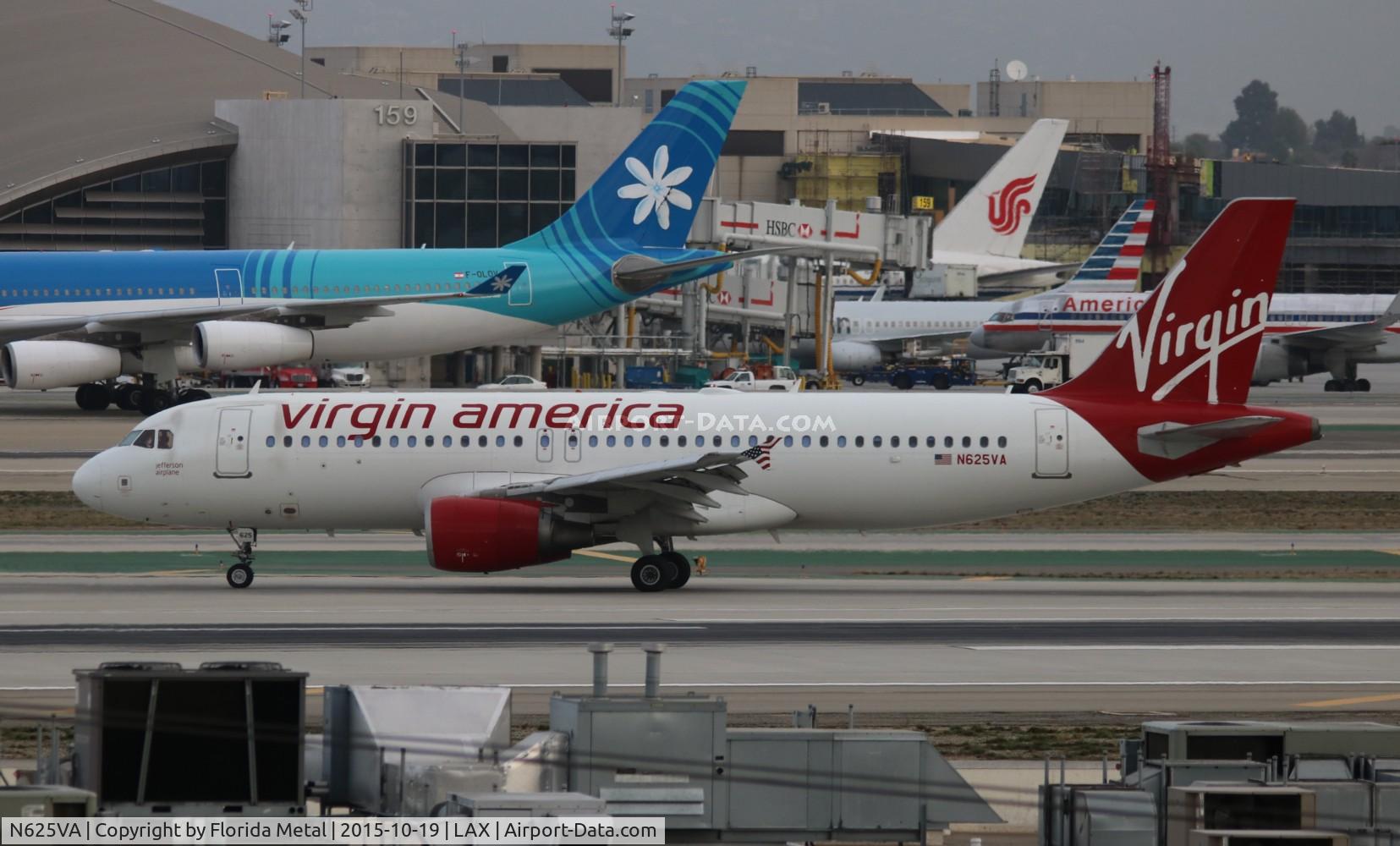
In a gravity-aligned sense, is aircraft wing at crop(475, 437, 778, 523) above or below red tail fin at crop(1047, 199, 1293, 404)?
below

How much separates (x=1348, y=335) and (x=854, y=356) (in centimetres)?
2263

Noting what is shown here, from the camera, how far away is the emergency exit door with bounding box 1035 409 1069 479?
1299 inches

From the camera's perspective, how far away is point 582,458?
109 ft

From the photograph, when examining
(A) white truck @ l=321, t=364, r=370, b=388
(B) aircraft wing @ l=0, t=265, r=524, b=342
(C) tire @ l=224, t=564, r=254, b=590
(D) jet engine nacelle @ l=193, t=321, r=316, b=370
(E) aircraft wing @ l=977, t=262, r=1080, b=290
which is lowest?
(C) tire @ l=224, t=564, r=254, b=590

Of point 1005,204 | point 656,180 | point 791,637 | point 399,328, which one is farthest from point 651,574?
point 1005,204

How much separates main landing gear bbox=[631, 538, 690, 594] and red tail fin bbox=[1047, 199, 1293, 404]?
7.41 m

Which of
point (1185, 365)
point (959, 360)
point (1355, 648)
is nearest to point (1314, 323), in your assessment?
point (959, 360)

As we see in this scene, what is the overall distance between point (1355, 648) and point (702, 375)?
5504 cm

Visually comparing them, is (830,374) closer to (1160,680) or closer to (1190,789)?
(1160,680)

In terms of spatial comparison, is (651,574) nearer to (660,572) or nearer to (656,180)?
(660,572)

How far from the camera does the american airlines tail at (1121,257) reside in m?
105

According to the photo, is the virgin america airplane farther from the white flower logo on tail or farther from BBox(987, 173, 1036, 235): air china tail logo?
BBox(987, 173, 1036, 235): air china tail logo

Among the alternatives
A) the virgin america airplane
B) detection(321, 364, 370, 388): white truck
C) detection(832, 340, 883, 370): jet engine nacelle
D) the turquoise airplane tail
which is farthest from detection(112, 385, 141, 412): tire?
detection(832, 340, 883, 370): jet engine nacelle

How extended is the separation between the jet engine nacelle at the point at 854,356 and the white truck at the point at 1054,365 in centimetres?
771
